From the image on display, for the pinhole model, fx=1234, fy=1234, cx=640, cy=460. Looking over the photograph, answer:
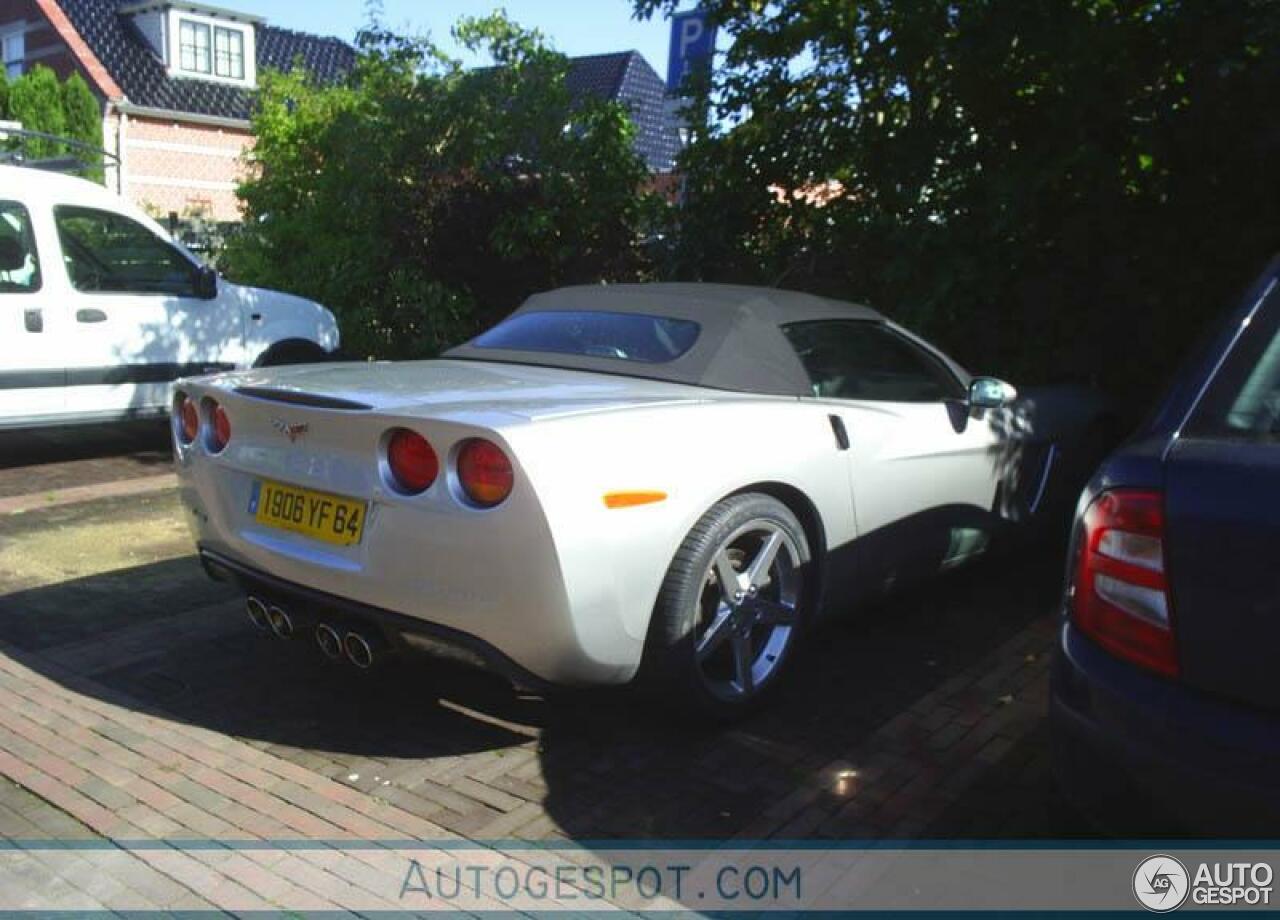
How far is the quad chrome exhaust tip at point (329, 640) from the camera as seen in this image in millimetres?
3738

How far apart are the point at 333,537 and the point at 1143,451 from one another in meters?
2.28

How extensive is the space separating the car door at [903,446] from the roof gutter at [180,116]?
2964 centimetres

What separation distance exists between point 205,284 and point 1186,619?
→ 788 centimetres

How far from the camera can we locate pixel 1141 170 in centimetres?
691

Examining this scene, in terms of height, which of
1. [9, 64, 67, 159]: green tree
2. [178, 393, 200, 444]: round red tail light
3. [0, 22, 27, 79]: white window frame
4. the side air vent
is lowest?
[178, 393, 200, 444]: round red tail light

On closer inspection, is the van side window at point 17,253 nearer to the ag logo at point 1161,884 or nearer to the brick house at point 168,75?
the ag logo at point 1161,884

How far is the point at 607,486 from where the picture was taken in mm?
3477

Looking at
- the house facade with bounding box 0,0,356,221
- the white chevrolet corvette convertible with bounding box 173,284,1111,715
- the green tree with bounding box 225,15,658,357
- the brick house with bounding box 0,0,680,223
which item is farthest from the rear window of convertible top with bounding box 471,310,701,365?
the house facade with bounding box 0,0,356,221

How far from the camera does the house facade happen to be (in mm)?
31922

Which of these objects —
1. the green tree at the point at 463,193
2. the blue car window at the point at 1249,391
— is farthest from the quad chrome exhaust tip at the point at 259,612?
the green tree at the point at 463,193

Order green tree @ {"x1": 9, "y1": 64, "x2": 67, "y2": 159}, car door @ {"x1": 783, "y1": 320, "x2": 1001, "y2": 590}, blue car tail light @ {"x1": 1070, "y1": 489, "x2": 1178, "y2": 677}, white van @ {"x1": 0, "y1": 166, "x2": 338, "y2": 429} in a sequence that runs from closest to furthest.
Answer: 1. blue car tail light @ {"x1": 1070, "y1": 489, "x2": 1178, "y2": 677}
2. car door @ {"x1": 783, "y1": 320, "x2": 1001, "y2": 590}
3. white van @ {"x1": 0, "y1": 166, "x2": 338, "y2": 429}
4. green tree @ {"x1": 9, "y1": 64, "x2": 67, "y2": 159}

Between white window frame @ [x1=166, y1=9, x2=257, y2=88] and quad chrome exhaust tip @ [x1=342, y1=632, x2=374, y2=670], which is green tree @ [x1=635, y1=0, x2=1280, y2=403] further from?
white window frame @ [x1=166, y1=9, x2=257, y2=88]

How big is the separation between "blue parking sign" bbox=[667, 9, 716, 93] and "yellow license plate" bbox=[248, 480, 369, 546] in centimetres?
582

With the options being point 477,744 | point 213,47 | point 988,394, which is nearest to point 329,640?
point 477,744
